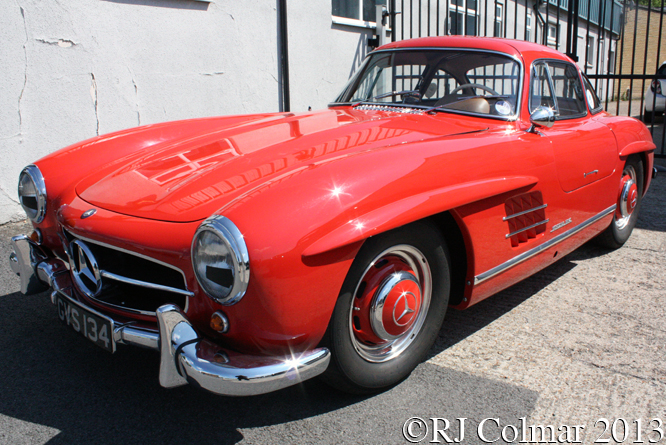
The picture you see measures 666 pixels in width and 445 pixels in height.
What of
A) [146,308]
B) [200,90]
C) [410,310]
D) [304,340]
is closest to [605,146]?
[410,310]

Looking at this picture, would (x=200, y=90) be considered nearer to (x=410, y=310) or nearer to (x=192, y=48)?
(x=192, y=48)

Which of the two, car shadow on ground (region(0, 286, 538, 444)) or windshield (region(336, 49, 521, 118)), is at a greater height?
windshield (region(336, 49, 521, 118))

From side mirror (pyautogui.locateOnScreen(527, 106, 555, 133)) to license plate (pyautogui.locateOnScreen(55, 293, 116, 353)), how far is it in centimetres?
204

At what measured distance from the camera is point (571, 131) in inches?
116

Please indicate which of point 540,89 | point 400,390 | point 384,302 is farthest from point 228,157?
point 540,89

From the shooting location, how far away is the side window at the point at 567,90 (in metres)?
3.21

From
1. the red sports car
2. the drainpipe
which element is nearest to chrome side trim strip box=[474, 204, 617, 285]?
the red sports car

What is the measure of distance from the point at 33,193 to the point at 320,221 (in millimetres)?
1511

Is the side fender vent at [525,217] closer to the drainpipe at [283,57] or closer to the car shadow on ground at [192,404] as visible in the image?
the car shadow on ground at [192,404]

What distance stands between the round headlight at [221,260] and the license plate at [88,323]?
1.39ft

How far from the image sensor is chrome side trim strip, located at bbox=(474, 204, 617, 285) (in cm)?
230

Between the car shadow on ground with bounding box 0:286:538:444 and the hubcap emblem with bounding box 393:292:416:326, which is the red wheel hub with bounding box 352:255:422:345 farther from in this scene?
the car shadow on ground with bounding box 0:286:538:444

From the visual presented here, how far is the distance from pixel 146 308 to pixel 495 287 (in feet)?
4.70

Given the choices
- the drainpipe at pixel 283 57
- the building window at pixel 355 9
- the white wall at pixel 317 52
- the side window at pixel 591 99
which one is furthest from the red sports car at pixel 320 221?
the building window at pixel 355 9
